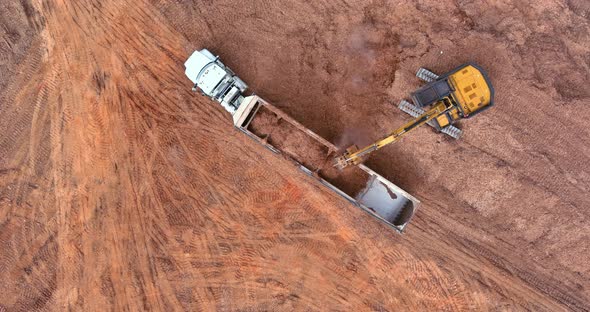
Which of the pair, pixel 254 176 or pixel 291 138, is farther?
pixel 254 176

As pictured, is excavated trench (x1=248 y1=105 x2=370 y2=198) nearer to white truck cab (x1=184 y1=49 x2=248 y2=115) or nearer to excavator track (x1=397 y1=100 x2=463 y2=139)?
white truck cab (x1=184 y1=49 x2=248 y2=115)

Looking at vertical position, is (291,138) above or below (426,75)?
below

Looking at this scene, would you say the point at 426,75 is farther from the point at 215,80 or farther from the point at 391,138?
the point at 215,80

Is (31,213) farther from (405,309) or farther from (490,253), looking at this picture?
(490,253)

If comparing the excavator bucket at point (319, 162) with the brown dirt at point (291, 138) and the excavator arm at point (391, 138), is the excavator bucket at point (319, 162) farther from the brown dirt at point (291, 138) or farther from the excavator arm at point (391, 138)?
the excavator arm at point (391, 138)

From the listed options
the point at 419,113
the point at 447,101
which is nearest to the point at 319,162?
the point at 419,113

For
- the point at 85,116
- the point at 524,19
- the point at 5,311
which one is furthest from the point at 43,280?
the point at 524,19

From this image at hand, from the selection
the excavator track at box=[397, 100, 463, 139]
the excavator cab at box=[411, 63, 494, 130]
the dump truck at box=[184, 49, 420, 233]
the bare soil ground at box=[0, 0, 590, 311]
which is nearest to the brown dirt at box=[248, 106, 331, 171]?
the dump truck at box=[184, 49, 420, 233]
